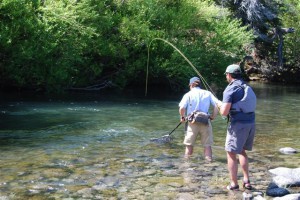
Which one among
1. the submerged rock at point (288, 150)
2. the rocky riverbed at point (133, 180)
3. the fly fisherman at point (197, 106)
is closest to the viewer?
the rocky riverbed at point (133, 180)

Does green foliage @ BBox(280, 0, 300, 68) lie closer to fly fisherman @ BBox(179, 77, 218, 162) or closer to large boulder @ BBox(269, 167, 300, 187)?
fly fisherman @ BBox(179, 77, 218, 162)

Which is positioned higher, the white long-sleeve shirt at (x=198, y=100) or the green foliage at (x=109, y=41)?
the green foliage at (x=109, y=41)

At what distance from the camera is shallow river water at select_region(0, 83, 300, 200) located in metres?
7.79

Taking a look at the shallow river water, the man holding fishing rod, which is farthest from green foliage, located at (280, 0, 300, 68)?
the man holding fishing rod

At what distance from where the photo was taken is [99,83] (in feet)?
93.8

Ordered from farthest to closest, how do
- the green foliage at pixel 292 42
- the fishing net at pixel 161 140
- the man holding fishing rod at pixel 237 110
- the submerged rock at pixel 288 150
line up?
the green foliage at pixel 292 42 < the fishing net at pixel 161 140 < the submerged rock at pixel 288 150 < the man holding fishing rod at pixel 237 110

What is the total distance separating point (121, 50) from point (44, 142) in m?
14.5

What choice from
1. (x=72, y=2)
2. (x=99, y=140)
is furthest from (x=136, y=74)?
(x=99, y=140)

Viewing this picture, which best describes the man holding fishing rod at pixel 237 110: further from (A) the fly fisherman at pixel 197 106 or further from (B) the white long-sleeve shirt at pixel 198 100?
(B) the white long-sleeve shirt at pixel 198 100

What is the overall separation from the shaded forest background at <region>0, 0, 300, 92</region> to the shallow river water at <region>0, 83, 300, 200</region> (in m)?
3.31

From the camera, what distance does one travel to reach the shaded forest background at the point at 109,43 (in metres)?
21.5

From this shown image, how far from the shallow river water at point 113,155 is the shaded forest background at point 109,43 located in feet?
10.9

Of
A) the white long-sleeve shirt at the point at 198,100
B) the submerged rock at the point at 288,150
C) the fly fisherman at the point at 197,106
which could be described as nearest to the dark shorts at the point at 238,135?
the fly fisherman at the point at 197,106

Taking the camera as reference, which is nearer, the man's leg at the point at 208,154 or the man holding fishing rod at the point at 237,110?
the man holding fishing rod at the point at 237,110
